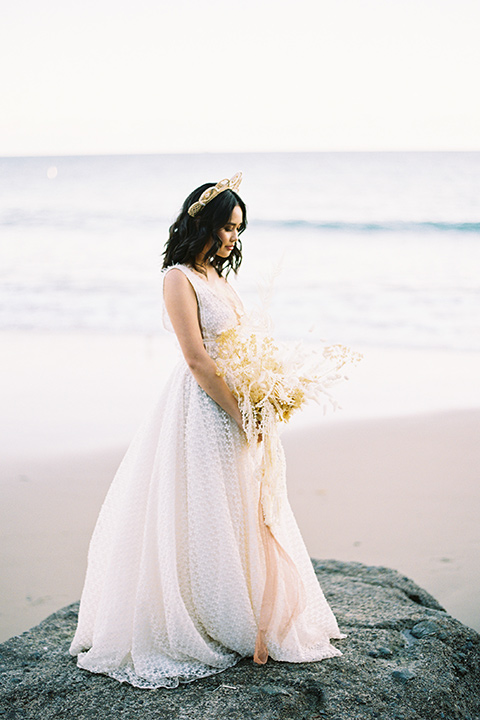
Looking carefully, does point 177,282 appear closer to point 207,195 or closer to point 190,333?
point 190,333

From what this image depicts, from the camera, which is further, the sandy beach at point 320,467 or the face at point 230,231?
the sandy beach at point 320,467

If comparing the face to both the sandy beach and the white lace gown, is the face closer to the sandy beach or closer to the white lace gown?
the white lace gown

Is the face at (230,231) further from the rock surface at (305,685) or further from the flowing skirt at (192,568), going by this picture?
the rock surface at (305,685)

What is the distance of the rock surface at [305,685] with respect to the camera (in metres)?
2.70

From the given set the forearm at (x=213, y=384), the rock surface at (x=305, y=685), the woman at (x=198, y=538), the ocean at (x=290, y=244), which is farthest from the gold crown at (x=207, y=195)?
the rock surface at (x=305, y=685)

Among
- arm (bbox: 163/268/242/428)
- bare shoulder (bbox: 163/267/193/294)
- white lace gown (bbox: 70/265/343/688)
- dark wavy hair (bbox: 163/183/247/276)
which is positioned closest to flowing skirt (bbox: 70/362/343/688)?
white lace gown (bbox: 70/265/343/688)

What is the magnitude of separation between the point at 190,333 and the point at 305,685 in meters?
1.55

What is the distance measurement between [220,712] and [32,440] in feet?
14.2

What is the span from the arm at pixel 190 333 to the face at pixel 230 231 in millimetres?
263

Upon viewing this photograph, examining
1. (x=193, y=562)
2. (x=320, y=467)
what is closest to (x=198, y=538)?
(x=193, y=562)

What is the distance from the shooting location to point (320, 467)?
6.13 meters

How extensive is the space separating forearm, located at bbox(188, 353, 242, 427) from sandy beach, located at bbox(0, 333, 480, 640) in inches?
81.0

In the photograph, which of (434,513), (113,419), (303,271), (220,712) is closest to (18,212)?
(303,271)

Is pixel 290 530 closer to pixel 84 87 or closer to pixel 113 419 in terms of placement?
pixel 113 419
